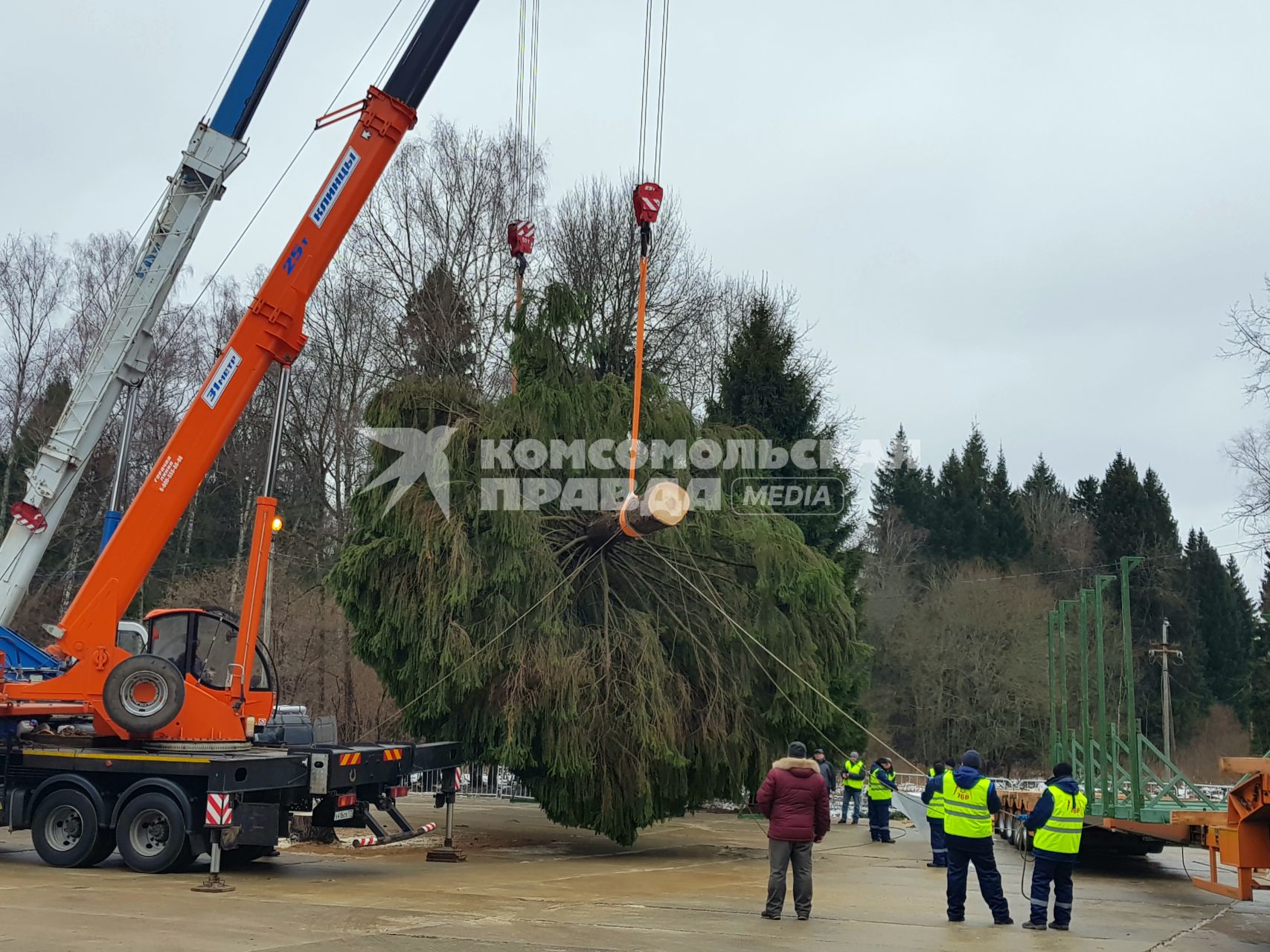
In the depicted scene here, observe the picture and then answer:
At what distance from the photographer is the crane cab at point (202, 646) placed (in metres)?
13.0

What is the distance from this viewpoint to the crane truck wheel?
39.5ft

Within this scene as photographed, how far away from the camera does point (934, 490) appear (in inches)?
2411

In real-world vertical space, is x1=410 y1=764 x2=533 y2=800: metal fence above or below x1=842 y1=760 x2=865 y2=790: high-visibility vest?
below

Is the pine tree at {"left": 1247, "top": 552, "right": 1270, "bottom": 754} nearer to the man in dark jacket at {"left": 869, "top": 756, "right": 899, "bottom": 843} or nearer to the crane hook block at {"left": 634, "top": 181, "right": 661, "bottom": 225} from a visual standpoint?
the man in dark jacket at {"left": 869, "top": 756, "right": 899, "bottom": 843}

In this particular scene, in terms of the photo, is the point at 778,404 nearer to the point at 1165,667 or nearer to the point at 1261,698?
the point at 1261,698

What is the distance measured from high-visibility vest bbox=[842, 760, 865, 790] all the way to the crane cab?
38.3 ft

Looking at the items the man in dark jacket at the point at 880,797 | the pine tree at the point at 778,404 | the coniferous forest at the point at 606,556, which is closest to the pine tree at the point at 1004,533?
the coniferous forest at the point at 606,556

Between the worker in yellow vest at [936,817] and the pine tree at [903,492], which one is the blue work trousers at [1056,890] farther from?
the pine tree at [903,492]

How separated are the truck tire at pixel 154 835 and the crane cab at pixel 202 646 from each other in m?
1.39

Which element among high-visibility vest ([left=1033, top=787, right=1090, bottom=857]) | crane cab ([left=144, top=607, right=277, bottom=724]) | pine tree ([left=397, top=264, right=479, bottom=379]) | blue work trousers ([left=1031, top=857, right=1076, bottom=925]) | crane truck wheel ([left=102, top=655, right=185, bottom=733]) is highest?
pine tree ([left=397, top=264, right=479, bottom=379])

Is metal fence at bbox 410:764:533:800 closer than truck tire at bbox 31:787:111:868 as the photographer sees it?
No

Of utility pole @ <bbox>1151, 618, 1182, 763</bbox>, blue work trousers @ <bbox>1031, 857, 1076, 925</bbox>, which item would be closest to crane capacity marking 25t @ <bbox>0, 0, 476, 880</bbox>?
blue work trousers @ <bbox>1031, 857, 1076, 925</bbox>

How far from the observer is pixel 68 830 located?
12.5m

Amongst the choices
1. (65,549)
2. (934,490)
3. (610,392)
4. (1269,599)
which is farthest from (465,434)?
(934,490)
